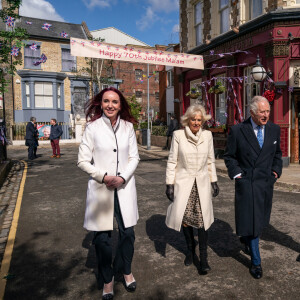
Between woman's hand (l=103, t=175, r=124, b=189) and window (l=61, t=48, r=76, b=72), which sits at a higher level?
window (l=61, t=48, r=76, b=72)

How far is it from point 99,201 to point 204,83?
14168 millimetres

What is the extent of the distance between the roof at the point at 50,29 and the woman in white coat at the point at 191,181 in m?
28.6

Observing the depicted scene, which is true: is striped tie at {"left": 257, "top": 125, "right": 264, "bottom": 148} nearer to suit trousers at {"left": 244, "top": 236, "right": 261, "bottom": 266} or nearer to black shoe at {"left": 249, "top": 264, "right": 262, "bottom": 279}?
suit trousers at {"left": 244, "top": 236, "right": 261, "bottom": 266}

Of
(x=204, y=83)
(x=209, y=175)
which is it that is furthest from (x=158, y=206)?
(x=204, y=83)

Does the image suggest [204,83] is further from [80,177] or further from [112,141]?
[112,141]

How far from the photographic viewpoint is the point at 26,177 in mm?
10500

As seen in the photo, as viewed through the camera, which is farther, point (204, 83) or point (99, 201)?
point (204, 83)

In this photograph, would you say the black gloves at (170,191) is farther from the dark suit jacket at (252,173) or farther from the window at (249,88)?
the window at (249,88)

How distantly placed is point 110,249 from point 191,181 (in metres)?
1.22

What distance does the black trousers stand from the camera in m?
3.09

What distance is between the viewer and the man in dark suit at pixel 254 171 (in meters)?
3.53

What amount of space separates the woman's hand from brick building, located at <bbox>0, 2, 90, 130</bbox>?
27.3 metres

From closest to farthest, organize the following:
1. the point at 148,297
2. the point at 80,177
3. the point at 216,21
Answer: the point at 148,297
the point at 80,177
the point at 216,21

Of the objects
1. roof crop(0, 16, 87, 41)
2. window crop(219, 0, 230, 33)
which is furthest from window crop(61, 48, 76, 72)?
window crop(219, 0, 230, 33)
